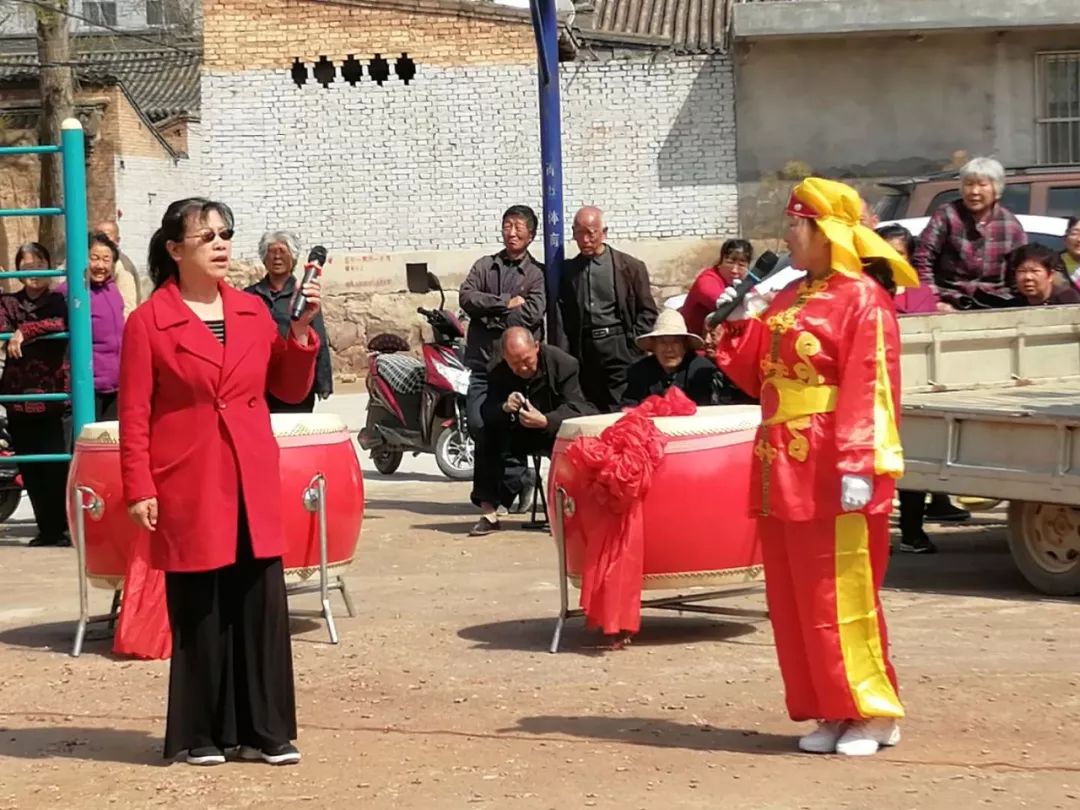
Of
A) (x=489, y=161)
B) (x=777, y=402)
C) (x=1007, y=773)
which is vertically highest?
(x=489, y=161)

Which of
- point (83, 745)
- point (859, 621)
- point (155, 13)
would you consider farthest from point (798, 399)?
point (155, 13)

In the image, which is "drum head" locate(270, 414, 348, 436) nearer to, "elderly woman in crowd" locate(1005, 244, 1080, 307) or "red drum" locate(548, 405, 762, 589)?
"red drum" locate(548, 405, 762, 589)

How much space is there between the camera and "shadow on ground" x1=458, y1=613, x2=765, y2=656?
8.33 metres

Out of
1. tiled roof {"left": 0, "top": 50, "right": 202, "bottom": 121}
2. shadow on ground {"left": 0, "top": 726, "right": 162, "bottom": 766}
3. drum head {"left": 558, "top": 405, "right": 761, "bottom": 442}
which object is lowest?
shadow on ground {"left": 0, "top": 726, "right": 162, "bottom": 766}

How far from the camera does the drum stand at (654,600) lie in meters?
8.25

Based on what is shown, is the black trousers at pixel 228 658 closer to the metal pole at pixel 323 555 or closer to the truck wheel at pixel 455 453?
the metal pole at pixel 323 555

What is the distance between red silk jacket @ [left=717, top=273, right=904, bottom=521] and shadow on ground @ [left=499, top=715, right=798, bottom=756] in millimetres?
768

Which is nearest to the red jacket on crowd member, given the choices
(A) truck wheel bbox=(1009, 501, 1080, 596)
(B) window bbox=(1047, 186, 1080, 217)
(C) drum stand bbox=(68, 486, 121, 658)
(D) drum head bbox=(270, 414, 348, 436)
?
(A) truck wheel bbox=(1009, 501, 1080, 596)

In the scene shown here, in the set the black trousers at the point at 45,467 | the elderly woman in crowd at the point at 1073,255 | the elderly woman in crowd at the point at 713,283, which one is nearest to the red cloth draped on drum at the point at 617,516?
the elderly woman in crowd at the point at 713,283

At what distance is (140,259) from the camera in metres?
29.0

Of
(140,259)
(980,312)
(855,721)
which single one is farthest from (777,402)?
(140,259)

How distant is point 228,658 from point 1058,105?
2088 cm

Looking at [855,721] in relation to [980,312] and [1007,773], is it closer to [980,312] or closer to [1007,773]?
[1007,773]

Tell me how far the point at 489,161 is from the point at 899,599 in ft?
56.9
